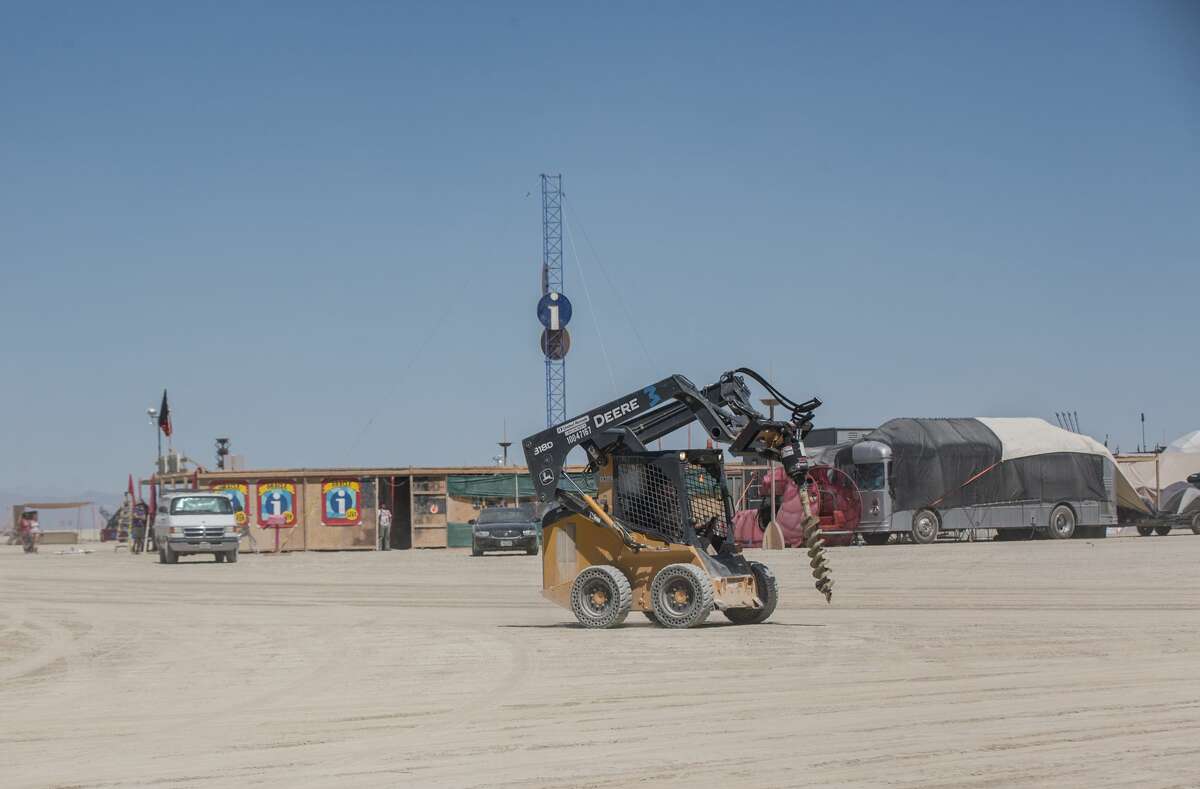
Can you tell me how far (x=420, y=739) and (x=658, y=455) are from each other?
8719mm

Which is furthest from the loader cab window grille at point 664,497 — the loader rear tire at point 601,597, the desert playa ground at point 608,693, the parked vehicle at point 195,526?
the parked vehicle at point 195,526

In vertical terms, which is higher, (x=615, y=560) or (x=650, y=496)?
(x=650, y=496)

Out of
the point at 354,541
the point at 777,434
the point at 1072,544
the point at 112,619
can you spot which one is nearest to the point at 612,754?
the point at 777,434

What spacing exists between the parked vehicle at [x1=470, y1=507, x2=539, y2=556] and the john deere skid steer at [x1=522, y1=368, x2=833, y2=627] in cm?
2532

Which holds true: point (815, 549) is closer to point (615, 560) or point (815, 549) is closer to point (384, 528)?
point (615, 560)

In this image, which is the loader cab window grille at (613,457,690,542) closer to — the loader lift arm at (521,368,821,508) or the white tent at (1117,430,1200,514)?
the loader lift arm at (521,368,821,508)

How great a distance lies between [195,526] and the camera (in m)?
40.8

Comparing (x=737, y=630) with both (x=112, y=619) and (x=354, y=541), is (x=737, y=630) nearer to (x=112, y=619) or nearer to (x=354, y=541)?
(x=112, y=619)

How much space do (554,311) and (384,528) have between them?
1832 cm

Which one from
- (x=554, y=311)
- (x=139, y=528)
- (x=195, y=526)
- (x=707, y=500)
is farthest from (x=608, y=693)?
(x=554, y=311)

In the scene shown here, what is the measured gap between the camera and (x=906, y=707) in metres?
11.0

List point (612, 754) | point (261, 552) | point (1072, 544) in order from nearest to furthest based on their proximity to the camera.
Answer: point (612, 754)
point (1072, 544)
point (261, 552)

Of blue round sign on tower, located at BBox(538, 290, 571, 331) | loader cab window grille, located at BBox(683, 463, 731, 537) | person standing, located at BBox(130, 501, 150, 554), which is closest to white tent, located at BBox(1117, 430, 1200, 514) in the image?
blue round sign on tower, located at BBox(538, 290, 571, 331)

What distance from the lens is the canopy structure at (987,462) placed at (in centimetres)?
4262
